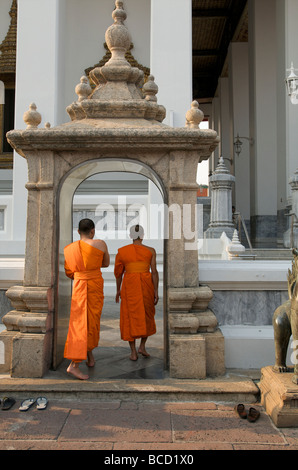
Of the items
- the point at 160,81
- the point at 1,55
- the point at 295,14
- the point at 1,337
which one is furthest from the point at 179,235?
the point at 295,14

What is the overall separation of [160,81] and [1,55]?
4579 mm

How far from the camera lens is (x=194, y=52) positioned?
72.0 feet

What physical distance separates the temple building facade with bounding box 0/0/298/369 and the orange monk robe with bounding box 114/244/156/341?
0.60m

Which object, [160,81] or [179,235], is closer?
[179,235]

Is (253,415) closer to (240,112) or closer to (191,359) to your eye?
(191,359)

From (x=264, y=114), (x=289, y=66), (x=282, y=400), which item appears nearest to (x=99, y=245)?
(x=282, y=400)

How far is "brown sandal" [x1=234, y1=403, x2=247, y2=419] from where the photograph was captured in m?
2.95

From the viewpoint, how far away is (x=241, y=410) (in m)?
2.97

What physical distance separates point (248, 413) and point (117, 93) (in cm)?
299

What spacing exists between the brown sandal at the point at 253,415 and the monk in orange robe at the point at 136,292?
1421 millimetres

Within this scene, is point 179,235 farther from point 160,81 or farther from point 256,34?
point 256,34

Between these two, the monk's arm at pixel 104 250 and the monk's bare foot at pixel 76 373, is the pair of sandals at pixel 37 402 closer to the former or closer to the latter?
the monk's bare foot at pixel 76 373

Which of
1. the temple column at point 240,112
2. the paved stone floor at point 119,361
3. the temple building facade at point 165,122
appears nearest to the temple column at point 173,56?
the temple building facade at point 165,122

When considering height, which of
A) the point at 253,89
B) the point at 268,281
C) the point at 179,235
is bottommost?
the point at 268,281
